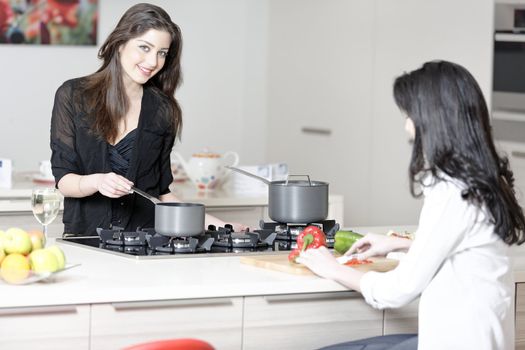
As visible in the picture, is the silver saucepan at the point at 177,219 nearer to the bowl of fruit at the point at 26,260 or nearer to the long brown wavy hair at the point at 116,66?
the bowl of fruit at the point at 26,260

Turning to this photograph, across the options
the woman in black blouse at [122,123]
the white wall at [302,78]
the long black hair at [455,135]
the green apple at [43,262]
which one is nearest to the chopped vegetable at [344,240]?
the woman in black blouse at [122,123]

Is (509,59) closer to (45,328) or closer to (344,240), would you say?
(344,240)

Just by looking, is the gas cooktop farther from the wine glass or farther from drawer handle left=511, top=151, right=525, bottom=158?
drawer handle left=511, top=151, right=525, bottom=158

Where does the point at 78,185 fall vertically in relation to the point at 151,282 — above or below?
above

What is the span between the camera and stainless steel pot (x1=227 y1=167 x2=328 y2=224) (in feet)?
9.50

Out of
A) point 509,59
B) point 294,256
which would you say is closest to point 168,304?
point 294,256

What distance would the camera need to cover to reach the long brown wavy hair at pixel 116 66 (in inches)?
121

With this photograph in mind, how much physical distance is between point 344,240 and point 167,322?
0.63 meters

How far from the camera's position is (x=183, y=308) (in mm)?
2318

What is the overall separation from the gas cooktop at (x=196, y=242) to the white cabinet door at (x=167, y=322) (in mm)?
328

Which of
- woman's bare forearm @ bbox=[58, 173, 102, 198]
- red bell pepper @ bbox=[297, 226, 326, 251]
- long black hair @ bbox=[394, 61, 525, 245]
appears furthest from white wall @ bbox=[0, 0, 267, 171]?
long black hair @ bbox=[394, 61, 525, 245]

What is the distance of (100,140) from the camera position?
3.12 meters

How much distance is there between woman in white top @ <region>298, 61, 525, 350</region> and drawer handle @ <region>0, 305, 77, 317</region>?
0.70 meters

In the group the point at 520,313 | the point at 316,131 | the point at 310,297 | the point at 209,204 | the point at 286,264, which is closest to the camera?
the point at 310,297
